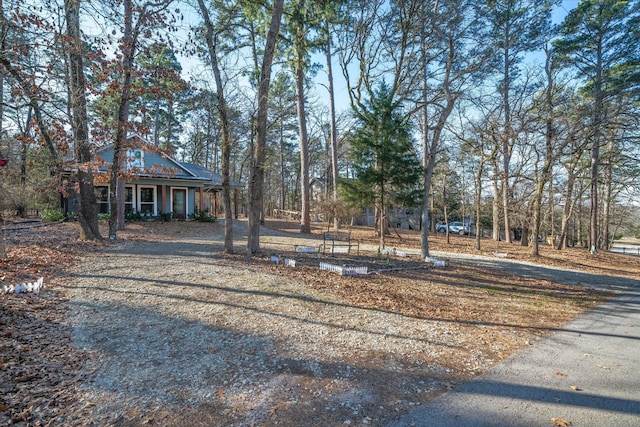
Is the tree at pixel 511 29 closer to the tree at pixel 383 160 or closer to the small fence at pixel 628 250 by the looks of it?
the tree at pixel 383 160

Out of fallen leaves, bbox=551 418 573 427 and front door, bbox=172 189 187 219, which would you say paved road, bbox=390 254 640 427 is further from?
front door, bbox=172 189 187 219

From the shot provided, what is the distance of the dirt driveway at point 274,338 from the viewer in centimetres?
268

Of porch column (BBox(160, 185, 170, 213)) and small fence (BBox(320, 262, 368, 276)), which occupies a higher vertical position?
porch column (BBox(160, 185, 170, 213))

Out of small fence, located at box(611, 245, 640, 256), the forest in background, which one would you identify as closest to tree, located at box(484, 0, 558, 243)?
the forest in background

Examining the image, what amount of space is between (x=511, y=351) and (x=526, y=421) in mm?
1674

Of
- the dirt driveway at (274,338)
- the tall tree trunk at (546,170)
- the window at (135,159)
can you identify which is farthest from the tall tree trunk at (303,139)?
the tall tree trunk at (546,170)

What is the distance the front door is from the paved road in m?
19.6

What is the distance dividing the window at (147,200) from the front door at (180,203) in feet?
3.87

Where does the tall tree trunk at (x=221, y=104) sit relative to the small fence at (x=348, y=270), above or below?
above

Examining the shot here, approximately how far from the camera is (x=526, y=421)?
2.62 m

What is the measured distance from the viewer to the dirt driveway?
2680 mm

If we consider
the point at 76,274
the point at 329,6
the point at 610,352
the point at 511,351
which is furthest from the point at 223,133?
the point at 610,352

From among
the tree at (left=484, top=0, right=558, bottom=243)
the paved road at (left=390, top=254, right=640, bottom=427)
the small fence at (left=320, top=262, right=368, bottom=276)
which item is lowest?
the paved road at (left=390, top=254, right=640, bottom=427)

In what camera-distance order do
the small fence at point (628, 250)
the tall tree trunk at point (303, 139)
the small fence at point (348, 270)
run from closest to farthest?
the small fence at point (348, 270) < the tall tree trunk at point (303, 139) < the small fence at point (628, 250)
